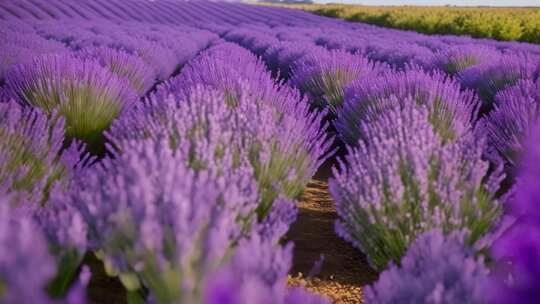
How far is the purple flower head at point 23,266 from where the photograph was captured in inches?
31.6

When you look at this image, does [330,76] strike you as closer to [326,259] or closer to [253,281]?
[326,259]

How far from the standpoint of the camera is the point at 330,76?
17.3 feet

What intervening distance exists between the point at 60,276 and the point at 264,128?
1117 mm

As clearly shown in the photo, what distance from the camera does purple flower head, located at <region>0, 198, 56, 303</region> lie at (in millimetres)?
803

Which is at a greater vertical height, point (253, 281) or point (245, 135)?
point (253, 281)

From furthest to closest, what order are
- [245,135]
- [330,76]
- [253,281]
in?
[330,76]
[245,135]
[253,281]

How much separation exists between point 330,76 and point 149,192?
4.11 metres

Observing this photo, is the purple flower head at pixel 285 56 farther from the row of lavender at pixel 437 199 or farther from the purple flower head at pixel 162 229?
the purple flower head at pixel 162 229

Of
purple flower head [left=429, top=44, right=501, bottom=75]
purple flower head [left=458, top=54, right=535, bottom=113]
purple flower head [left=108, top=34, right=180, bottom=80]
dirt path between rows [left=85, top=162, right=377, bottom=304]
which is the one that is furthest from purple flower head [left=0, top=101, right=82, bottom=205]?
purple flower head [left=429, top=44, right=501, bottom=75]

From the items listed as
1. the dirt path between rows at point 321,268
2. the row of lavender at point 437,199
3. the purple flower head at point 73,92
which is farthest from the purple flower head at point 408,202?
the purple flower head at point 73,92

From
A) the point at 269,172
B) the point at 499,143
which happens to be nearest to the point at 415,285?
the point at 269,172

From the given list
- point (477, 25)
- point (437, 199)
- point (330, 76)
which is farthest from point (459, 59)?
point (477, 25)

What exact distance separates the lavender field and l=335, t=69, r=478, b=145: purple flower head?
0.02m

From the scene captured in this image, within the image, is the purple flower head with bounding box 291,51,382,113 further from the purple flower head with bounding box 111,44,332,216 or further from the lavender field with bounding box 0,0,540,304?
the purple flower head with bounding box 111,44,332,216
